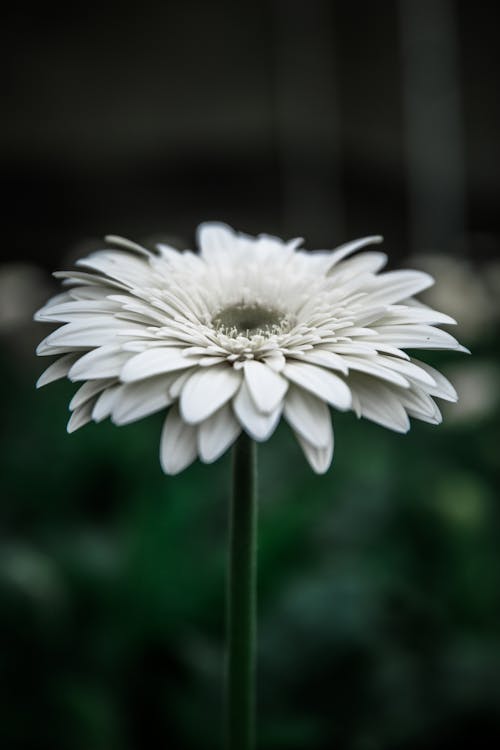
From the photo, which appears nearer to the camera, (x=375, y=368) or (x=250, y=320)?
(x=375, y=368)

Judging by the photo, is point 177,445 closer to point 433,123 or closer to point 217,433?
point 217,433

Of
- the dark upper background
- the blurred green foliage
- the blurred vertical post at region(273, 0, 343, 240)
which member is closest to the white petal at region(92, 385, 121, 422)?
the blurred green foliage

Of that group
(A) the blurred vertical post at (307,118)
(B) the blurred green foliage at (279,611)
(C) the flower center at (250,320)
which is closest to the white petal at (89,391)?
(C) the flower center at (250,320)

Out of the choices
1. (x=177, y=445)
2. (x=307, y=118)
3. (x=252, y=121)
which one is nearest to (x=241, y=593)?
(x=177, y=445)

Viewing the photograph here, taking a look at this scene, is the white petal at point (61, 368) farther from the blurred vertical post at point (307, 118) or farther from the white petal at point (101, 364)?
the blurred vertical post at point (307, 118)

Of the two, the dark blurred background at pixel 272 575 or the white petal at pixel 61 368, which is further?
the dark blurred background at pixel 272 575

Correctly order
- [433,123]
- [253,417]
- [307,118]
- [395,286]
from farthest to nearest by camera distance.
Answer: [307,118] < [433,123] < [395,286] < [253,417]

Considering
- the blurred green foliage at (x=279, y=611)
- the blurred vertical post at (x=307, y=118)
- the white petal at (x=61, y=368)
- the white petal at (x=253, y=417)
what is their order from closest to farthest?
the white petal at (x=253, y=417)
the white petal at (x=61, y=368)
the blurred green foliage at (x=279, y=611)
the blurred vertical post at (x=307, y=118)
